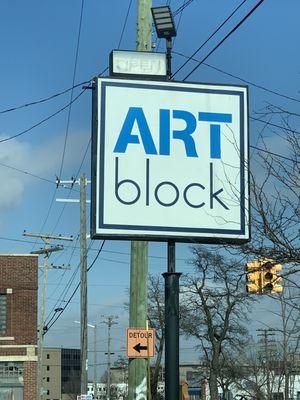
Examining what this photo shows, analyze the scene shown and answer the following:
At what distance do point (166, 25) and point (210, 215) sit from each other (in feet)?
6.13

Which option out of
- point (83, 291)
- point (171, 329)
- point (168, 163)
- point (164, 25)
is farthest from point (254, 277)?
point (83, 291)

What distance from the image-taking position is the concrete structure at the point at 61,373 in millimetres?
127875

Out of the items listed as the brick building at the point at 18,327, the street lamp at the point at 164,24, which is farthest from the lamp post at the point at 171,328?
the brick building at the point at 18,327

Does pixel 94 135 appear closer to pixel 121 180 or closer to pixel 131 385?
pixel 121 180

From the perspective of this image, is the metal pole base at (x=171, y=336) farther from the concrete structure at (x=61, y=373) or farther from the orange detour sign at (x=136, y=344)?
the concrete structure at (x=61, y=373)

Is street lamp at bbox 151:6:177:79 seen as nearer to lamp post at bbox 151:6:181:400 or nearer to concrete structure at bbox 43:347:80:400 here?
lamp post at bbox 151:6:181:400

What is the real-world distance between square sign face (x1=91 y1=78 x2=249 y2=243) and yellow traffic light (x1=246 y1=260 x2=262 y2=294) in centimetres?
139

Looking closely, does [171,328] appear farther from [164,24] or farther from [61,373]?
[61,373]

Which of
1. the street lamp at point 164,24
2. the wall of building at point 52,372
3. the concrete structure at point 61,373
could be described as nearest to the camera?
the street lamp at point 164,24

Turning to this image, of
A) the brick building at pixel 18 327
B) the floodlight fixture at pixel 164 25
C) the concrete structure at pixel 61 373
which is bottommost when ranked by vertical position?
the concrete structure at pixel 61 373

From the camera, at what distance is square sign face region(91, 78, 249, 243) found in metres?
4.82

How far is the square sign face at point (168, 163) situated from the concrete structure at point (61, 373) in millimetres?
123768

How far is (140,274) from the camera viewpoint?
12.0 metres

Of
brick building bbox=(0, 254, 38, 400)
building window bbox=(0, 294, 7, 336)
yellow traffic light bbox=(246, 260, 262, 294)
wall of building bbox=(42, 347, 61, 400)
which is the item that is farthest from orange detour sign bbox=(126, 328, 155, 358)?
wall of building bbox=(42, 347, 61, 400)
